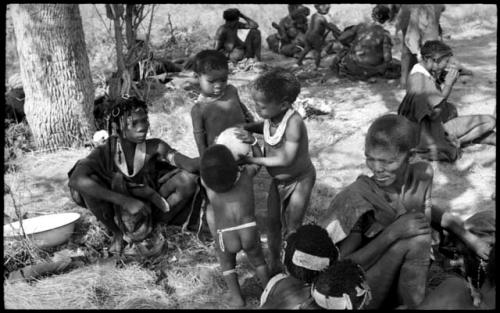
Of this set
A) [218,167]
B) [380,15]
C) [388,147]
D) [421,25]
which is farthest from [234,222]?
[380,15]

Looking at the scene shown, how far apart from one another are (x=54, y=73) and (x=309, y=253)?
426cm

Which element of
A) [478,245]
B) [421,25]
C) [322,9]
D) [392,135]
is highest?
[322,9]

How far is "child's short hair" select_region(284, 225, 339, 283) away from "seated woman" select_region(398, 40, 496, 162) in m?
3.12

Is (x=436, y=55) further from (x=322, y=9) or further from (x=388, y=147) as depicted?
(x=322, y=9)

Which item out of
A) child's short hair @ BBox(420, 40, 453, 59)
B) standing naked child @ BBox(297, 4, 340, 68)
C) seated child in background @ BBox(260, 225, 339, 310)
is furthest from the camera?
standing naked child @ BBox(297, 4, 340, 68)

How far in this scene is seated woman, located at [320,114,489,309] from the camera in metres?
2.72

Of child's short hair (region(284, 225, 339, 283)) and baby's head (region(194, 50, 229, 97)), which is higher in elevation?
baby's head (region(194, 50, 229, 97))

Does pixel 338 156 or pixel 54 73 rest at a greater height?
pixel 54 73

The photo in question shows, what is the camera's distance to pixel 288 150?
11.2 feet

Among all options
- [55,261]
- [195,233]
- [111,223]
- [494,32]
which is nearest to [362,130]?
[195,233]

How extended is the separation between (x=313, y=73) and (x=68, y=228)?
20.3 ft

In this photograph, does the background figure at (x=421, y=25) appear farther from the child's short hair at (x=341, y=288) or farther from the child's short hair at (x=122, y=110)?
the child's short hair at (x=341, y=288)

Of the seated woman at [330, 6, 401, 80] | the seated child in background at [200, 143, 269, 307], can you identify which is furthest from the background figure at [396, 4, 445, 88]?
the seated child in background at [200, 143, 269, 307]

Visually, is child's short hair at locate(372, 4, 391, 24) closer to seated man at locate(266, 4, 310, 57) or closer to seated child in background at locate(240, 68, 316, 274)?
seated man at locate(266, 4, 310, 57)
